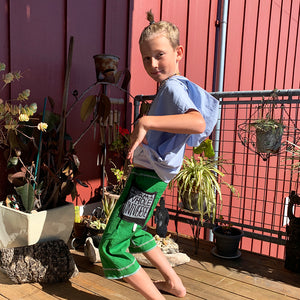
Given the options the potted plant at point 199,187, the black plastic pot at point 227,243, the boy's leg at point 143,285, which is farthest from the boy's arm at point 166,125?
the black plastic pot at point 227,243

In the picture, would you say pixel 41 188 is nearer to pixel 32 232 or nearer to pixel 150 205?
pixel 32 232

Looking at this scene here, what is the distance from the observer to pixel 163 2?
3273mm

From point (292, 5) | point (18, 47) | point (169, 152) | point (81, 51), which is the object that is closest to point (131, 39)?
point (81, 51)

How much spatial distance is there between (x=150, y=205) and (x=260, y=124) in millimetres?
1212

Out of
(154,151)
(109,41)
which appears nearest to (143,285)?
(154,151)

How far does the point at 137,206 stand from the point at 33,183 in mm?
923

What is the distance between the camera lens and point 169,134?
4.42 ft

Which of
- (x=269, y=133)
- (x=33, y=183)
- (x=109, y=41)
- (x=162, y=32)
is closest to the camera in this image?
(x=162, y=32)

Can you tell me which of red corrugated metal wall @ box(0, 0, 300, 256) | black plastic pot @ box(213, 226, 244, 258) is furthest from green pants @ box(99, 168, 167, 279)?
red corrugated metal wall @ box(0, 0, 300, 256)

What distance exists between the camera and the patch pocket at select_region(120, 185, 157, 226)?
4.43ft

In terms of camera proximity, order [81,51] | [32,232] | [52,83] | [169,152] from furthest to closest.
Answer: [81,51]
[52,83]
[32,232]
[169,152]

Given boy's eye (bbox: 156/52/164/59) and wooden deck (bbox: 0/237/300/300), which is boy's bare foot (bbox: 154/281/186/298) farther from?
boy's eye (bbox: 156/52/164/59)

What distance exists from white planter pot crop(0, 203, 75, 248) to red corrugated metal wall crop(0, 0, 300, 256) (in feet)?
2.46

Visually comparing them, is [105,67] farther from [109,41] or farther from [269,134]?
[269,134]
